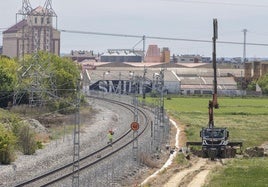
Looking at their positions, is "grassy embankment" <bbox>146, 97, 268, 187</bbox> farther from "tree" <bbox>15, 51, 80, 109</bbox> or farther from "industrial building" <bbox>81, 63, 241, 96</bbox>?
"industrial building" <bbox>81, 63, 241, 96</bbox>

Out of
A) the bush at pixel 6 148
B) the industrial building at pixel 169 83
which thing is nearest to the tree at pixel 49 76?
the bush at pixel 6 148

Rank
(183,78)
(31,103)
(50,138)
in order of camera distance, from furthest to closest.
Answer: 1. (183,78)
2. (31,103)
3. (50,138)

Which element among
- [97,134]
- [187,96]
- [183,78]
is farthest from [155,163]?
[183,78]

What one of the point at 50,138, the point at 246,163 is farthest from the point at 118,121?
the point at 246,163

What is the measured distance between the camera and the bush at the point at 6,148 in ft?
146

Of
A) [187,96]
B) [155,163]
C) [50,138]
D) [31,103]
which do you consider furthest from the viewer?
[187,96]

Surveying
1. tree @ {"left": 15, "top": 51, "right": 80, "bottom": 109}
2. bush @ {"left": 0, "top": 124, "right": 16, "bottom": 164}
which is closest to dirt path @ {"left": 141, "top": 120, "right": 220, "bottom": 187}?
bush @ {"left": 0, "top": 124, "right": 16, "bottom": 164}

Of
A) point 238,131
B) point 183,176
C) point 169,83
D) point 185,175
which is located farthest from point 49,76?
point 169,83

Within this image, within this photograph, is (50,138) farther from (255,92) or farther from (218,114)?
(255,92)

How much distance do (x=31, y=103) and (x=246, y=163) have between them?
130 ft

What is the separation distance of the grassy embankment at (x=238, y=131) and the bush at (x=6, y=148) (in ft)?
39.9

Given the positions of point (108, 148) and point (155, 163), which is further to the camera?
point (108, 148)

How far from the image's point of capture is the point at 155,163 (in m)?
46.5

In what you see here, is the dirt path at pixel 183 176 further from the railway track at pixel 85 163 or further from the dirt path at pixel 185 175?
the railway track at pixel 85 163
